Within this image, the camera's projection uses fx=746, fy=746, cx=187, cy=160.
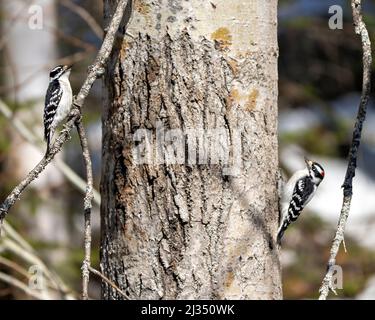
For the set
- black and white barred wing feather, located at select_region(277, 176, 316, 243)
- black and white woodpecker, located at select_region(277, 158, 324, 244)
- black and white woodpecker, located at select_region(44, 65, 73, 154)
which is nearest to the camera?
black and white barred wing feather, located at select_region(277, 176, 316, 243)

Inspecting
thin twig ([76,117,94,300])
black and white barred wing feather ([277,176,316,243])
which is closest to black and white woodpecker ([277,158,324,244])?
black and white barred wing feather ([277,176,316,243])

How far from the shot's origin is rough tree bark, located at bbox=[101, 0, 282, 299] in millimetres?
3008

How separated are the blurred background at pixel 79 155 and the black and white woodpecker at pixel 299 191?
151cm

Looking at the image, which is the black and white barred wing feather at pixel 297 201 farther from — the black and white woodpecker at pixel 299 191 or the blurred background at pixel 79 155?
the blurred background at pixel 79 155

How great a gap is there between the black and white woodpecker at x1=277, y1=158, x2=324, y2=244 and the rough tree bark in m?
0.72

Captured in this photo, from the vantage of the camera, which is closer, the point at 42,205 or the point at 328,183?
the point at 42,205

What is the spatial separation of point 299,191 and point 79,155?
5.47 metres

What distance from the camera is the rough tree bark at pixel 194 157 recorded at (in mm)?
3008

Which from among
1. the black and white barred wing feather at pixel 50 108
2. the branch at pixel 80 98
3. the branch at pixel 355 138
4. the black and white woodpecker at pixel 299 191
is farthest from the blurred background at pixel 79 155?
the branch at pixel 355 138

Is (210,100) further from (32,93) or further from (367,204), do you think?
(367,204)

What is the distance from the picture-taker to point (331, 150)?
34.7ft

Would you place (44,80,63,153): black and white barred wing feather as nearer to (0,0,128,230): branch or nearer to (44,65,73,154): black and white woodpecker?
(44,65,73,154): black and white woodpecker

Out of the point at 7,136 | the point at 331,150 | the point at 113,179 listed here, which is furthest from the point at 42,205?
the point at 331,150

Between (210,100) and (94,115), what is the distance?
4.29 meters
